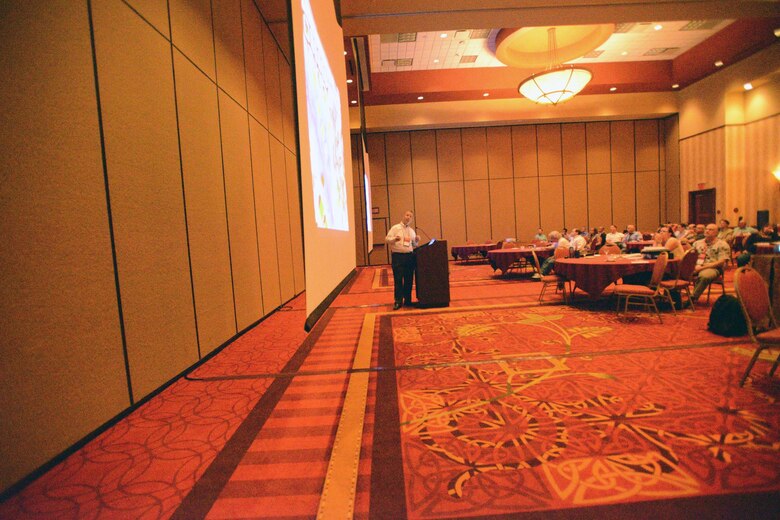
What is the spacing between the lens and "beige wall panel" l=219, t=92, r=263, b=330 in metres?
4.24

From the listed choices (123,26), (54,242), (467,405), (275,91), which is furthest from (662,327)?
(275,91)

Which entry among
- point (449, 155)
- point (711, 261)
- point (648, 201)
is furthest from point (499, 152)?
point (711, 261)

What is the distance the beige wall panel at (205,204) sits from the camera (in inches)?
132

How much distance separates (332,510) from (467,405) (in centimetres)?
114

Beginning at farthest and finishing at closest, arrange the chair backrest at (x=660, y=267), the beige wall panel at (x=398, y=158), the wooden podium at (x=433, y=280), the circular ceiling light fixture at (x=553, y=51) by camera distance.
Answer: the beige wall panel at (x=398, y=158)
the circular ceiling light fixture at (x=553, y=51)
the wooden podium at (x=433, y=280)
the chair backrest at (x=660, y=267)

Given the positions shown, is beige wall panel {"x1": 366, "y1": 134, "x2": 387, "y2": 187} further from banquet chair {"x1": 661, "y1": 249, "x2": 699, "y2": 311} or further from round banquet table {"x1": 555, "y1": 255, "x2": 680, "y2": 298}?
banquet chair {"x1": 661, "y1": 249, "x2": 699, "y2": 311}

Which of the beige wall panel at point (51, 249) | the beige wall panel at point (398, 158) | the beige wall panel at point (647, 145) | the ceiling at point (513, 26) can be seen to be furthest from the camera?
the beige wall panel at point (647, 145)

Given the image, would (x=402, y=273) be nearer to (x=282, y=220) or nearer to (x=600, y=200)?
(x=282, y=220)

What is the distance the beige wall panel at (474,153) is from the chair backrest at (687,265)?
9305mm

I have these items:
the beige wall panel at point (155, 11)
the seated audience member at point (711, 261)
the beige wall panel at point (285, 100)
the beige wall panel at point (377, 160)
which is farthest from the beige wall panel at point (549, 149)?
the beige wall panel at point (155, 11)

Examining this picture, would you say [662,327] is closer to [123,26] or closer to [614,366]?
[614,366]

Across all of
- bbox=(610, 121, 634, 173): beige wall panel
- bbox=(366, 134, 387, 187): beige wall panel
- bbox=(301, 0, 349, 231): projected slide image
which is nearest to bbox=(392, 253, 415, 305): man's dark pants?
bbox=(301, 0, 349, 231): projected slide image

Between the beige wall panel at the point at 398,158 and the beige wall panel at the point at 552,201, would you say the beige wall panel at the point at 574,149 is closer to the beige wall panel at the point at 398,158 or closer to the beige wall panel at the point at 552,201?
the beige wall panel at the point at 552,201

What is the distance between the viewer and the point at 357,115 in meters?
11.7
